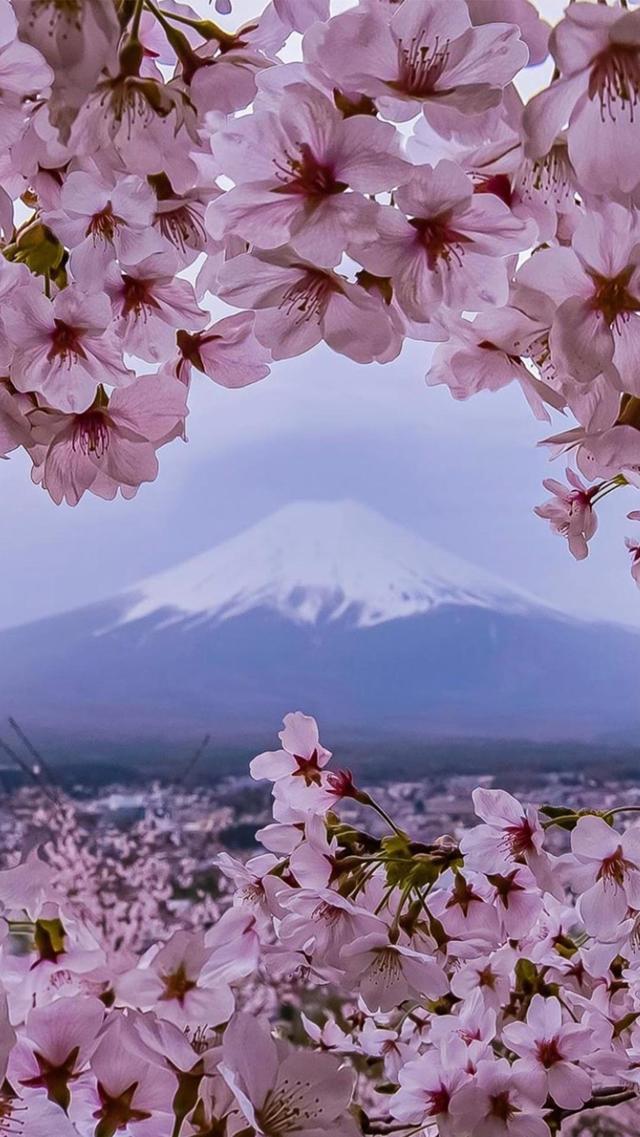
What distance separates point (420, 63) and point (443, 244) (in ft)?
0.22

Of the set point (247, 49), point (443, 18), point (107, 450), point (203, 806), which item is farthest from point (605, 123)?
point (203, 806)

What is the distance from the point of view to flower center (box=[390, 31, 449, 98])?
0.32 m

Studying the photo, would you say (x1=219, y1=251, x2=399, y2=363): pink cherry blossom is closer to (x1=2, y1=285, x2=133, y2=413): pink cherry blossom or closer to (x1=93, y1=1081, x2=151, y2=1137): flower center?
(x1=2, y1=285, x2=133, y2=413): pink cherry blossom

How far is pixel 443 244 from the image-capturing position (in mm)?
371

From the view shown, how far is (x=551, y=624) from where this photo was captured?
2451 mm

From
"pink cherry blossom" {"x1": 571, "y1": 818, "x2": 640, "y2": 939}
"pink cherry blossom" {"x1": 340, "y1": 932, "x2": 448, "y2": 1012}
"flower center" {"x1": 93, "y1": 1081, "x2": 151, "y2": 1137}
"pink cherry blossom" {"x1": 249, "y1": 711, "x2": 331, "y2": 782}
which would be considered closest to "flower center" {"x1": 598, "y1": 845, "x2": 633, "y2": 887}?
"pink cherry blossom" {"x1": 571, "y1": 818, "x2": 640, "y2": 939}

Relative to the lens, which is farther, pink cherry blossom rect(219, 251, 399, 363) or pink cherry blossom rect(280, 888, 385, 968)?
pink cherry blossom rect(280, 888, 385, 968)

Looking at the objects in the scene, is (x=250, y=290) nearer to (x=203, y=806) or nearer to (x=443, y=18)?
(x=443, y=18)

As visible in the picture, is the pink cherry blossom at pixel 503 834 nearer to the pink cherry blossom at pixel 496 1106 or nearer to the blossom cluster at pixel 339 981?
the blossom cluster at pixel 339 981

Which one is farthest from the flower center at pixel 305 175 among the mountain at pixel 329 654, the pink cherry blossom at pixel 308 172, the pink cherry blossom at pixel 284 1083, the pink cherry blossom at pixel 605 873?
the mountain at pixel 329 654

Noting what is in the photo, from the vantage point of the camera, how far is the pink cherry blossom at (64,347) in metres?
0.43

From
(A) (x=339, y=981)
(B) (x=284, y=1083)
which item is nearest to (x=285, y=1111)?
(B) (x=284, y=1083)

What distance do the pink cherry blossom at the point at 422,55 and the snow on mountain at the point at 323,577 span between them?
2.12 metres

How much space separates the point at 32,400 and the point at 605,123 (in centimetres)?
31
